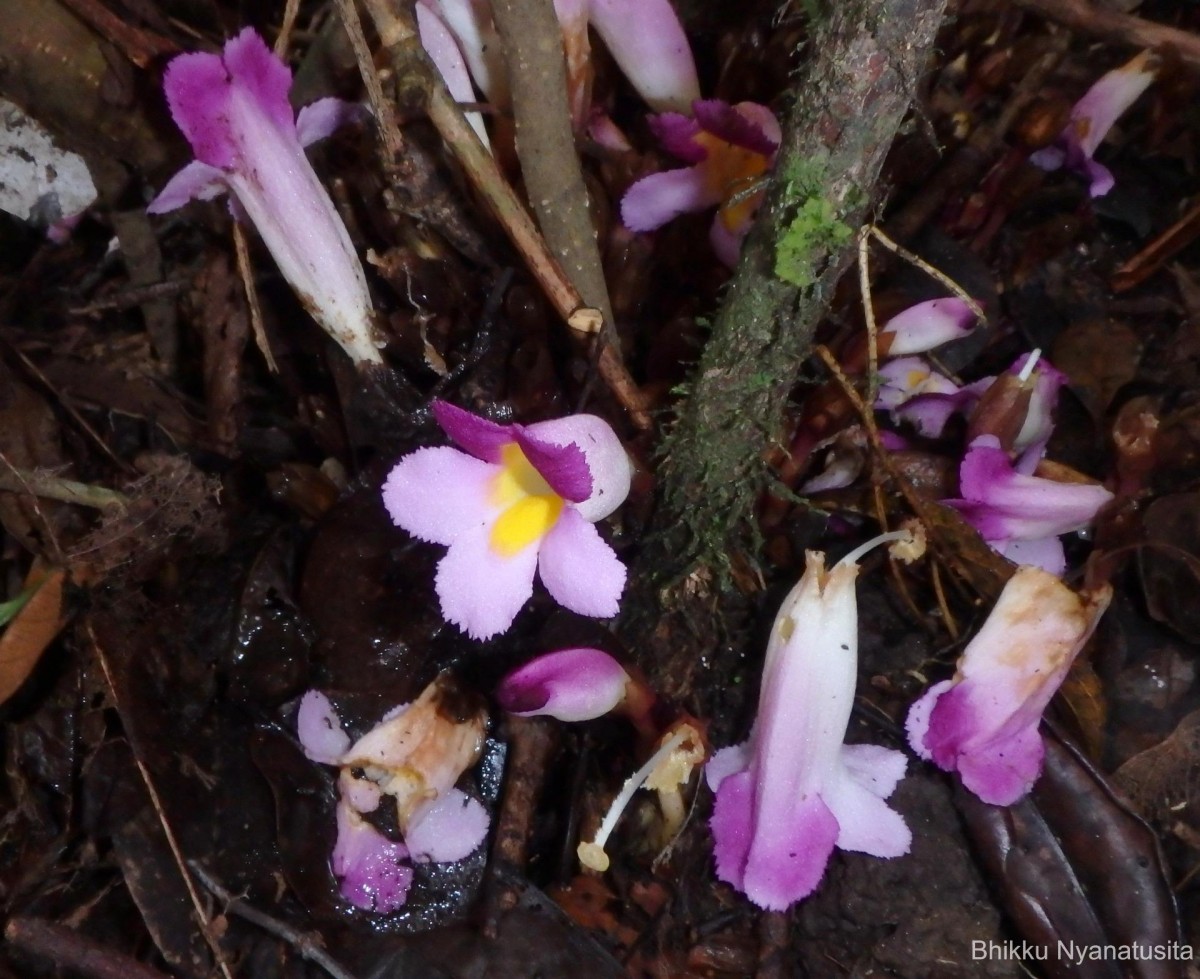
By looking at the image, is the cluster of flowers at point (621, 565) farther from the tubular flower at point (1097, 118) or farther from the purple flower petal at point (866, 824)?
the tubular flower at point (1097, 118)

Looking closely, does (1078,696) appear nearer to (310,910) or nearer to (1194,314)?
(1194,314)

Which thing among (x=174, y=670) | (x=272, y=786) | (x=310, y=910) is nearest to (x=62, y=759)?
(x=174, y=670)

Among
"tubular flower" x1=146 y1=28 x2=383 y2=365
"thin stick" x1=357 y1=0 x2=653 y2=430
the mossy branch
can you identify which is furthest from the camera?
"tubular flower" x1=146 y1=28 x2=383 y2=365

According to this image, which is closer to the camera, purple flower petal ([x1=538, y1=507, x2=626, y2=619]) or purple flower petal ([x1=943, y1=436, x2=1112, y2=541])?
purple flower petal ([x1=538, y1=507, x2=626, y2=619])

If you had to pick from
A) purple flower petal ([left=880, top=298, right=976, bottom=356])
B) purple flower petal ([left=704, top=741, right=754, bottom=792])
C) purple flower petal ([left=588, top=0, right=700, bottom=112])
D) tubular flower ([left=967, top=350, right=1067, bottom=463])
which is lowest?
purple flower petal ([left=704, top=741, right=754, bottom=792])

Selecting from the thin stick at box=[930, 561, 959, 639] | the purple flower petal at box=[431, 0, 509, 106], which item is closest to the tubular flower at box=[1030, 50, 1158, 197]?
the thin stick at box=[930, 561, 959, 639]

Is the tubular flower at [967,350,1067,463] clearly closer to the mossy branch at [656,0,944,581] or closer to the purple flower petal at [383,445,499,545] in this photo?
the mossy branch at [656,0,944,581]
